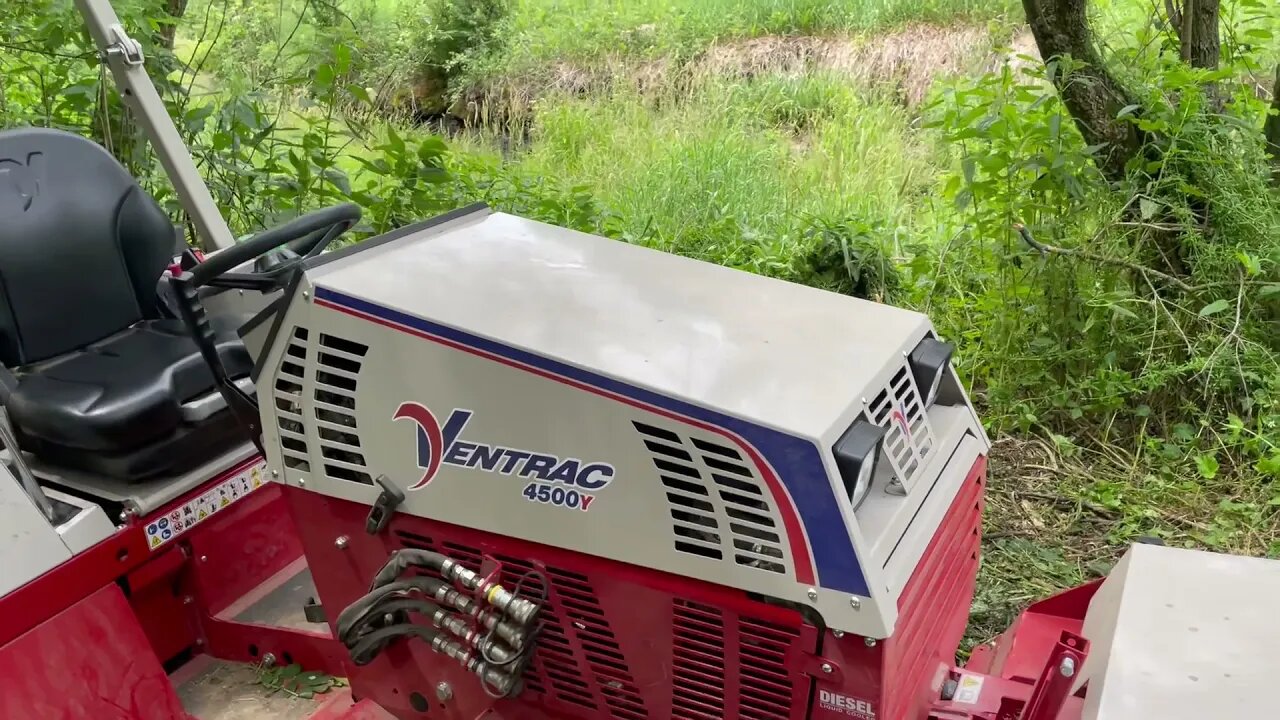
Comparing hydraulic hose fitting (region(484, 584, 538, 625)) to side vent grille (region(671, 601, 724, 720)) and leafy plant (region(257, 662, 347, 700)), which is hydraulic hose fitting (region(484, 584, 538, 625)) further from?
leafy plant (region(257, 662, 347, 700))

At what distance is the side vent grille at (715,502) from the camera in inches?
52.4

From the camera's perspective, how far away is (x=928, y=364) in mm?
1619

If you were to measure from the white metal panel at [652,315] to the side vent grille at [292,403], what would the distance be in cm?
13

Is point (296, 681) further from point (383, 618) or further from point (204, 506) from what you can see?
point (383, 618)

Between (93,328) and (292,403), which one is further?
(93,328)

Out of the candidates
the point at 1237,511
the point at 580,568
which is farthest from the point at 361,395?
the point at 1237,511

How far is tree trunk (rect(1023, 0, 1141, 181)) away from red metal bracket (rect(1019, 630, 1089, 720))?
213 centimetres

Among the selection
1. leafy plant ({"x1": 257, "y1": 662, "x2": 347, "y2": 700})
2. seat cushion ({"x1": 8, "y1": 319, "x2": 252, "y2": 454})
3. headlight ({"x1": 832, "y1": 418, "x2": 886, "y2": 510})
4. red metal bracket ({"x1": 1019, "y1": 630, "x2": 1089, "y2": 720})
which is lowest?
leafy plant ({"x1": 257, "y1": 662, "x2": 347, "y2": 700})

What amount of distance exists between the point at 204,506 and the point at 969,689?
1.66 m

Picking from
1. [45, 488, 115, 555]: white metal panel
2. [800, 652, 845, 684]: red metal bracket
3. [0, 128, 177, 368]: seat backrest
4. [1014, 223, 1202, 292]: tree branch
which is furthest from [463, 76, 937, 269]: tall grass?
[800, 652, 845, 684]: red metal bracket

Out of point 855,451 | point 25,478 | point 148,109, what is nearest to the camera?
point 855,451

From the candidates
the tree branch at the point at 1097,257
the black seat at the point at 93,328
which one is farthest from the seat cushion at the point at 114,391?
the tree branch at the point at 1097,257

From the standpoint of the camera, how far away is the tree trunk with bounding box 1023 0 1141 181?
3104mm

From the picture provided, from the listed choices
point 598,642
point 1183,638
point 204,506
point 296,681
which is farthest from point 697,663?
point 204,506
